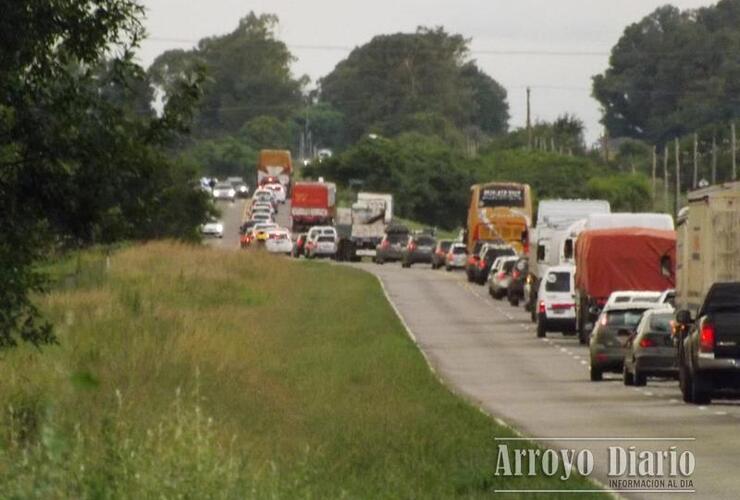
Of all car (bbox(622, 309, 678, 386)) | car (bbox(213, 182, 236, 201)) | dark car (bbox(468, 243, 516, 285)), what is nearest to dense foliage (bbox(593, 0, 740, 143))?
car (bbox(213, 182, 236, 201))

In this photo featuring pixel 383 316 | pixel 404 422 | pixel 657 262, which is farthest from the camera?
pixel 383 316

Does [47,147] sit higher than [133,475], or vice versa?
[47,147]

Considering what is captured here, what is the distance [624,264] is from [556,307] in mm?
4582

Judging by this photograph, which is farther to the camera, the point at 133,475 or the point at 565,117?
the point at 565,117

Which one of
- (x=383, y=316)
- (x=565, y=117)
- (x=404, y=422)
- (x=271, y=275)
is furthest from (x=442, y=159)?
(x=404, y=422)

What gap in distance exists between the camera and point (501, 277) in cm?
6581

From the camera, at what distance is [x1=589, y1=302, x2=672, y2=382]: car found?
34656 mm

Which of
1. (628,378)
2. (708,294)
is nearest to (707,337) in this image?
(708,294)

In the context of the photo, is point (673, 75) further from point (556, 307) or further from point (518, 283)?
point (556, 307)

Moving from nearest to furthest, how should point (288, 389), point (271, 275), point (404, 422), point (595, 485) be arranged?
point (595, 485)
point (404, 422)
point (288, 389)
point (271, 275)

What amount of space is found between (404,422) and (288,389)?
18.5 ft

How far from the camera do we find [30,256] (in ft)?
67.2

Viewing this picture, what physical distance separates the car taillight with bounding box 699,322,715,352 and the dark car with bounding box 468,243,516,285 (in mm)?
46688

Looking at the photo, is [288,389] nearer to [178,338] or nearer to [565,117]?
[178,338]
